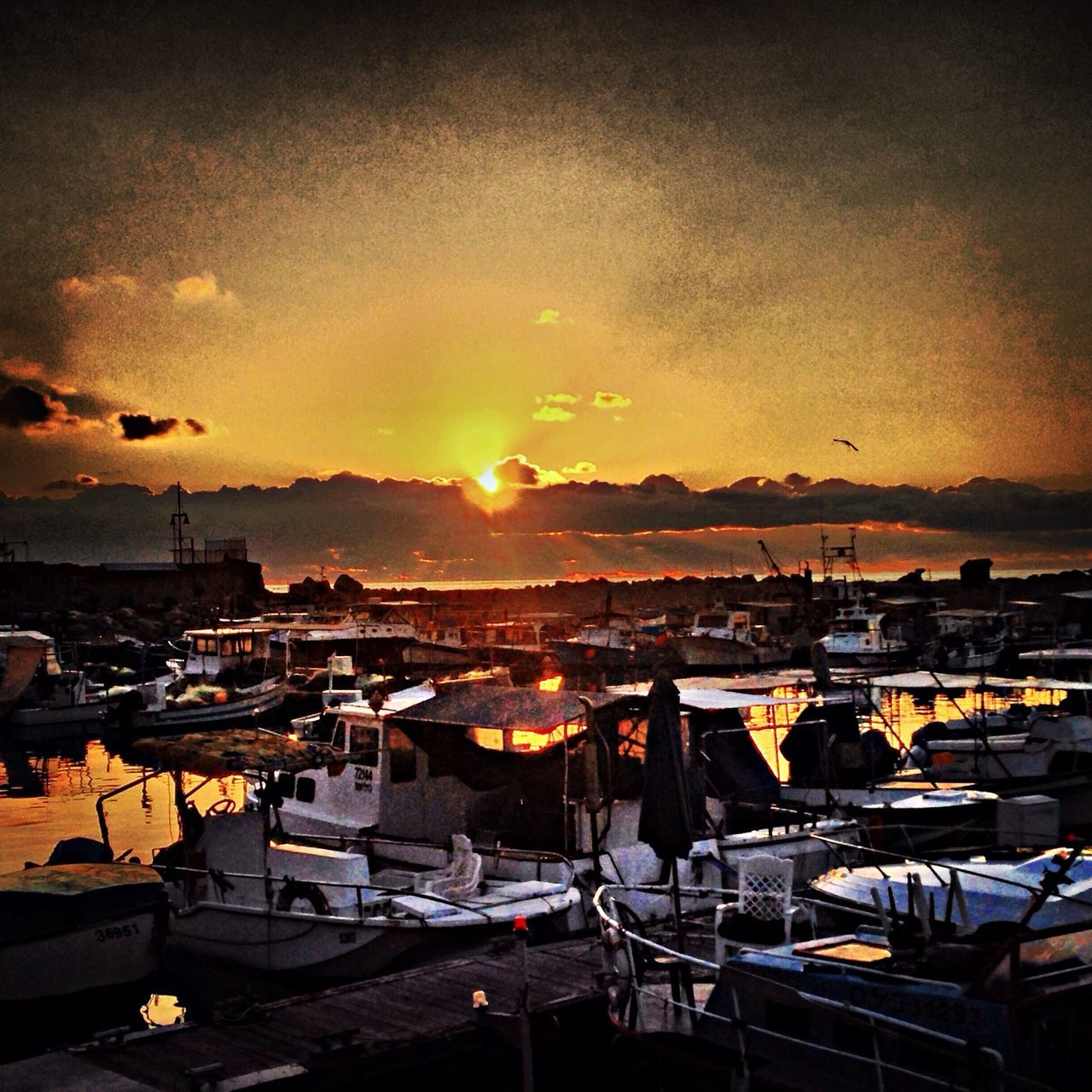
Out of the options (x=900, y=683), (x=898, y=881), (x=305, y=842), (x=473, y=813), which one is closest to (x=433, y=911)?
(x=473, y=813)

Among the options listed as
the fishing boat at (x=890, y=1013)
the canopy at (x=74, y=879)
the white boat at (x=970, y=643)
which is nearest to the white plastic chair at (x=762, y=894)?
the fishing boat at (x=890, y=1013)

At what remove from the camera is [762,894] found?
37.6ft

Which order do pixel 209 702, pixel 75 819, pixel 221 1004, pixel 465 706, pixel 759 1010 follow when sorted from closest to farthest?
pixel 759 1010, pixel 221 1004, pixel 465 706, pixel 75 819, pixel 209 702

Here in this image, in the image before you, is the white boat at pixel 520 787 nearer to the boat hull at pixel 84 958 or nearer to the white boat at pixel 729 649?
the boat hull at pixel 84 958

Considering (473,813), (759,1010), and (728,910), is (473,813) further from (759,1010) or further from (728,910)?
(759,1010)

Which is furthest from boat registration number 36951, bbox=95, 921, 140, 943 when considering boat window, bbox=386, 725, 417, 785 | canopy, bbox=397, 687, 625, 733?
canopy, bbox=397, 687, 625, 733

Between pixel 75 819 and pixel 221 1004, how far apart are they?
23.2m

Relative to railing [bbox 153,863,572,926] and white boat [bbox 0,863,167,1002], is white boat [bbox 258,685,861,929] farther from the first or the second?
white boat [bbox 0,863,167,1002]

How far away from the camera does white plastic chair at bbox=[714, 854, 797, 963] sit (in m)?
11.2

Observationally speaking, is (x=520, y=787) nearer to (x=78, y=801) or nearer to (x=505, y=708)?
(x=505, y=708)

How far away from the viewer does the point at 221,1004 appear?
1262cm

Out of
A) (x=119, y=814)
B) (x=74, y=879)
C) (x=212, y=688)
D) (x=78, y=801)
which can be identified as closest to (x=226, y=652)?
(x=212, y=688)

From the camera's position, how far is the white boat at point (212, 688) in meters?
51.9

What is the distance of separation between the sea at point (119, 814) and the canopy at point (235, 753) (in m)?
0.83
